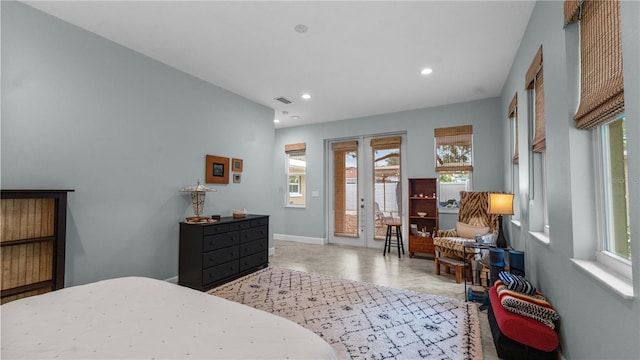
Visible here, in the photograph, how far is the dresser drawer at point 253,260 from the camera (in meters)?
3.95

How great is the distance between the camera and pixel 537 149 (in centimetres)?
257

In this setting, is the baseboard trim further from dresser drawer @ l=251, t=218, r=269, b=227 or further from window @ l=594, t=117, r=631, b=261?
window @ l=594, t=117, r=631, b=261

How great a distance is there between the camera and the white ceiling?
2484mm

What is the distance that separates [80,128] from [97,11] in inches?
44.1

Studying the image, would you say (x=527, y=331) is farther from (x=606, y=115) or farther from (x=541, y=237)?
(x=606, y=115)

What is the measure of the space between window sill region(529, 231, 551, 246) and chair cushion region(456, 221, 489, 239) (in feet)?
4.91

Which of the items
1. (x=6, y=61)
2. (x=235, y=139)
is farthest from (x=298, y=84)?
(x=6, y=61)

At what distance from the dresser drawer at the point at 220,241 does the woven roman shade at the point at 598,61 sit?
142 inches

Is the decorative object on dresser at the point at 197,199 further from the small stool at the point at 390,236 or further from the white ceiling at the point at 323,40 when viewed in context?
the small stool at the point at 390,236

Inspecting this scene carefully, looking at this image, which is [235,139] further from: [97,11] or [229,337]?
[229,337]

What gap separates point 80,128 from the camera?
2.78 m

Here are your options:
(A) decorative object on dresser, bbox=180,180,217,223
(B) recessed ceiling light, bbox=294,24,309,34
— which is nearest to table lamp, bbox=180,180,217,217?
(A) decorative object on dresser, bbox=180,180,217,223

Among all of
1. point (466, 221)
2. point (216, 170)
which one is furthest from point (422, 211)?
point (216, 170)

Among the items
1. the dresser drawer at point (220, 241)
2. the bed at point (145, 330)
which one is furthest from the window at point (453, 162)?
the bed at point (145, 330)
